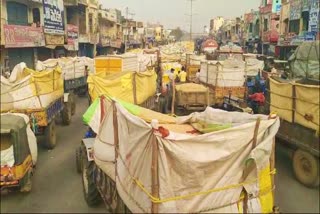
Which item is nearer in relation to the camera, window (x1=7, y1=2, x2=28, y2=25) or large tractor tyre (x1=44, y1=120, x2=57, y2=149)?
large tractor tyre (x1=44, y1=120, x2=57, y2=149)

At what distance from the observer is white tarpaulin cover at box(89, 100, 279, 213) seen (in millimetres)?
4223

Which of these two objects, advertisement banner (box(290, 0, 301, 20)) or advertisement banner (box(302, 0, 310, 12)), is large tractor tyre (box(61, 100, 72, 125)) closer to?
advertisement banner (box(302, 0, 310, 12))

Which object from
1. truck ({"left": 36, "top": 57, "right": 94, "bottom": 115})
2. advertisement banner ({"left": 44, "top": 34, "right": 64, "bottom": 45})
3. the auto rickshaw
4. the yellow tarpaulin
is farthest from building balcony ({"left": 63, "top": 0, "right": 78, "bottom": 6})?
the auto rickshaw

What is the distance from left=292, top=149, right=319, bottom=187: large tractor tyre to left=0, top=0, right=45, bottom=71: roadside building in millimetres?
17542

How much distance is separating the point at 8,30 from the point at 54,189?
1535 cm

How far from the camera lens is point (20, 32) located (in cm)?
2273

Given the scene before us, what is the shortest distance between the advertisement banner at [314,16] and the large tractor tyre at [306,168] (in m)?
22.3

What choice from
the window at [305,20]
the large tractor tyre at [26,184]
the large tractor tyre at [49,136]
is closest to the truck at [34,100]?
the large tractor tyre at [49,136]

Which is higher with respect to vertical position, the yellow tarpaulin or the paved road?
the yellow tarpaulin

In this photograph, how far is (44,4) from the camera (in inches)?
1089

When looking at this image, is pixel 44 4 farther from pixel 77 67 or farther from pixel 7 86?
pixel 7 86

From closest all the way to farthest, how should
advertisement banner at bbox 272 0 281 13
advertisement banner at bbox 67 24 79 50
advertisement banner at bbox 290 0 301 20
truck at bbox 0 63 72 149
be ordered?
truck at bbox 0 63 72 149 → advertisement banner at bbox 290 0 301 20 → advertisement banner at bbox 67 24 79 50 → advertisement banner at bbox 272 0 281 13

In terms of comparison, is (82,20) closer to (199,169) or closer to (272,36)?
(272,36)

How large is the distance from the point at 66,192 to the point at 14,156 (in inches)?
58.9
